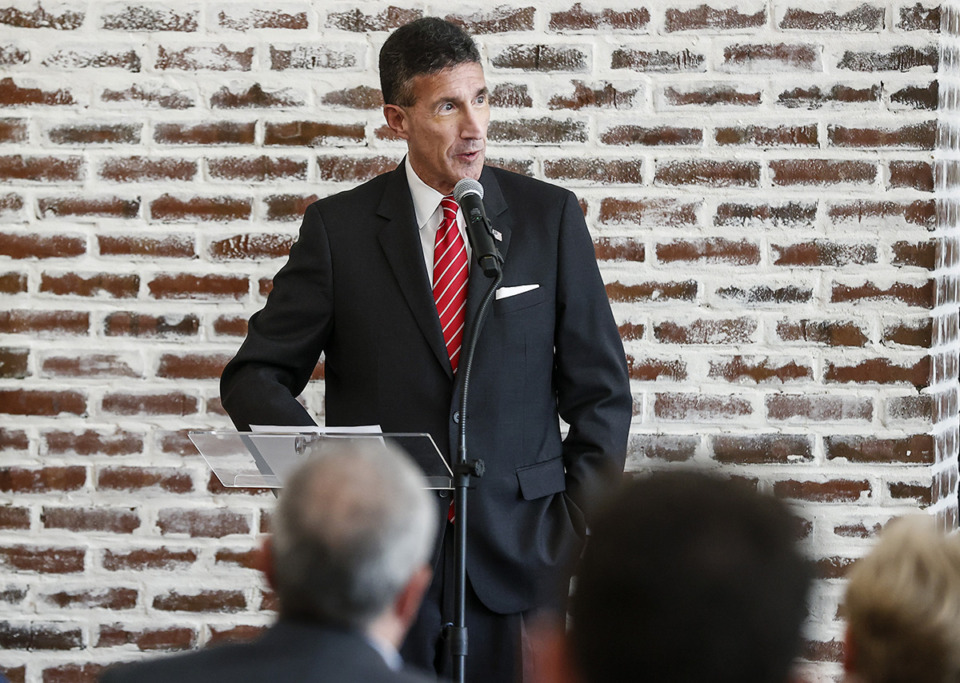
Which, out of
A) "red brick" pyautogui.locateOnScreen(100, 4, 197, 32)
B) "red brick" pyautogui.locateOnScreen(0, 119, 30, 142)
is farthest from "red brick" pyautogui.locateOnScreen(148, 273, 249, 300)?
"red brick" pyautogui.locateOnScreen(100, 4, 197, 32)

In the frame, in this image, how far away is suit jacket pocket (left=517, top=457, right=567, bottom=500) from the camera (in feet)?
6.44

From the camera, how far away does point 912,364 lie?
2445 mm

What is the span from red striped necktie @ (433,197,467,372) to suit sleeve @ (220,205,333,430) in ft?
0.62

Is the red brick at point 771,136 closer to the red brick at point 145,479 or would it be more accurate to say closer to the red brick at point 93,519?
the red brick at point 145,479

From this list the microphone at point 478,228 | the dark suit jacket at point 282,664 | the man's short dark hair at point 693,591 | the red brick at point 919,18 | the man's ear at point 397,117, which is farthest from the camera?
the red brick at point 919,18

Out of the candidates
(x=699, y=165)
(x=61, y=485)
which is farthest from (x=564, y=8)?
(x=61, y=485)

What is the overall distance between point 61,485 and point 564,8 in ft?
4.86

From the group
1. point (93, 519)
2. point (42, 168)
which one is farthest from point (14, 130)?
point (93, 519)

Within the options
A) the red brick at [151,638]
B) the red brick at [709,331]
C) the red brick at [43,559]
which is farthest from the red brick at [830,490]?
the red brick at [43,559]

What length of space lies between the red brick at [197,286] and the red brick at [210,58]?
442 millimetres

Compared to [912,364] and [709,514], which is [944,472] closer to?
[912,364]

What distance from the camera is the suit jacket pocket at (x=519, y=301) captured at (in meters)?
1.98

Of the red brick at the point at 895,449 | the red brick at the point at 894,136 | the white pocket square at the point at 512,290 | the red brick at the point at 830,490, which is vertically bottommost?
the red brick at the point at 830,490

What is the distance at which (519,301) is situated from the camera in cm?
199
